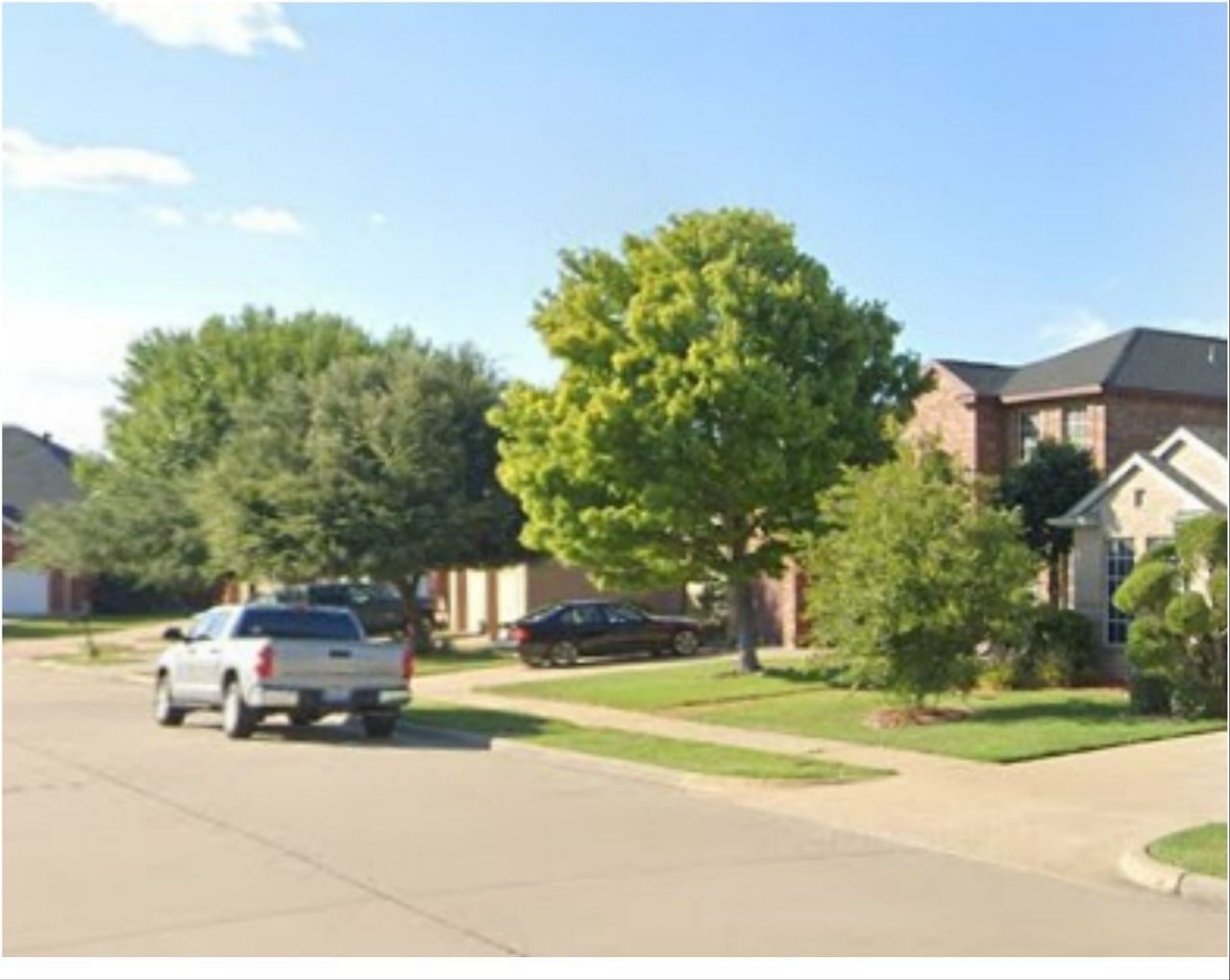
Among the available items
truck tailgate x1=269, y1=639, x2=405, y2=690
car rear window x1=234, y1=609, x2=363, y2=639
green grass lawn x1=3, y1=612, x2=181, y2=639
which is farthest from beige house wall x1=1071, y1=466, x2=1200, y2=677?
green grass lawn x1=3, y1=612, x2=181, y2=639

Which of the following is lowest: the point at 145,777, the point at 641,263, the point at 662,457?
the point at 145,777

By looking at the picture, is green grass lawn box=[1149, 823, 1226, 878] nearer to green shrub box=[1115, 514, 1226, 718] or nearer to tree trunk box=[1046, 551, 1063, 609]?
green shrub box=[1115, 514, 1226, 718]

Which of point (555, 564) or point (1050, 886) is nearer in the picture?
point (1050, 886)

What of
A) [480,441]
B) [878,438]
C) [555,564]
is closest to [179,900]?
[878,438]

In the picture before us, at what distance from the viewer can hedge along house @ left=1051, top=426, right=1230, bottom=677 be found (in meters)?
24.1

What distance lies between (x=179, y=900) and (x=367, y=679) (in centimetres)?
1096

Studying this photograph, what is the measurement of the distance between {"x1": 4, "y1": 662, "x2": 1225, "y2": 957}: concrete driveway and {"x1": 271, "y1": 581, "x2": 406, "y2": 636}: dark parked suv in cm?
2353

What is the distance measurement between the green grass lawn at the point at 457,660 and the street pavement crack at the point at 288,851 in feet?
52.4

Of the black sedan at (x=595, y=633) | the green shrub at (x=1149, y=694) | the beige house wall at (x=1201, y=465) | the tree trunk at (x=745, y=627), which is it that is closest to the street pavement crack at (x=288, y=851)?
the green shrub at (x=1149, y=694)

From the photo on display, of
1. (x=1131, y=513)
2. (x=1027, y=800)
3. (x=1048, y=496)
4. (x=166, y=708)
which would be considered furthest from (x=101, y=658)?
(x=1027, y=800)

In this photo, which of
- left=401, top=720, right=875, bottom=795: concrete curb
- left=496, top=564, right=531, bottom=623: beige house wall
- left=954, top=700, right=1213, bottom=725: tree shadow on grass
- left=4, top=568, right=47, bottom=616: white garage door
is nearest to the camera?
left=401, top=720, right=875, bottom=795: concrete curb

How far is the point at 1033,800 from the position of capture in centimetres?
1420

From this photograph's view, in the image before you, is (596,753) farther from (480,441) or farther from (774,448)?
(480,441)

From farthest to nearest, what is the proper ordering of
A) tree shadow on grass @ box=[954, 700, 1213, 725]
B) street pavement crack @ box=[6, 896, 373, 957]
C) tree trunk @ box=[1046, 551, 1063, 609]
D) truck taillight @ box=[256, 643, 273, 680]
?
tree trunk @ box=[1046, 551, 1063, 609] < truck taillight @ box=[256, 643, 273, 680] < tree shadow on grass @ box=[954, 700, 1213, 725] < street pavement crack @ box=[6, 896, 373, 957]
